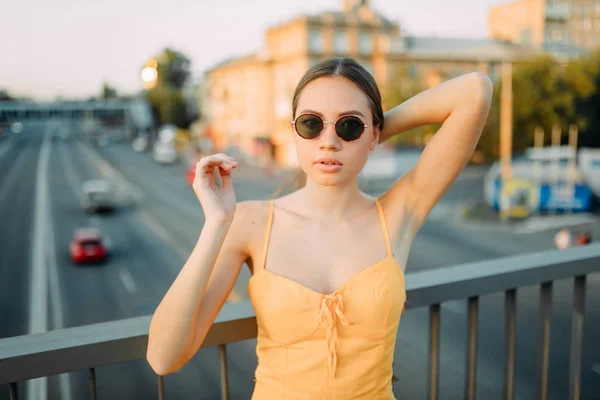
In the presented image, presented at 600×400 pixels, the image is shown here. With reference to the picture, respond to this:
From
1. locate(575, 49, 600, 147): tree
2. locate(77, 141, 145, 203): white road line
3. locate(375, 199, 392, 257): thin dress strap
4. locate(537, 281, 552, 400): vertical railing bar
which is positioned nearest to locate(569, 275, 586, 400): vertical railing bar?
locate(537, 281, 552, 400): vertical railing bar

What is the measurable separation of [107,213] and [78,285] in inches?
473

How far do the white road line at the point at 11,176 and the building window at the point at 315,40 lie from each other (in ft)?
69.3

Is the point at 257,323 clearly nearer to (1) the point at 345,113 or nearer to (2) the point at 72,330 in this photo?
(2) the point at 72,330

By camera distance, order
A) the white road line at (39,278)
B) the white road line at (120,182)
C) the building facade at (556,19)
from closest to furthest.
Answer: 1. the white road line at (39,278)
2. the building facade at (556,19)
3. the white road line at (120,182)

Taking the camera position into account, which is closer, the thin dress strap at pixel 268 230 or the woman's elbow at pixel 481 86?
the thin dress strap at pixel 268 230

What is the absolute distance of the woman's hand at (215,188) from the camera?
1.35 meters

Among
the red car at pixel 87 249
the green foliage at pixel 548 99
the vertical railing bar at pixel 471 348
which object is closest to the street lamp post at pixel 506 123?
the green foliage at pixel 548 99

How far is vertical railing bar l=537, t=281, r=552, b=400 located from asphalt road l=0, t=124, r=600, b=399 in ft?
0.46

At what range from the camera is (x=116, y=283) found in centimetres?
1519

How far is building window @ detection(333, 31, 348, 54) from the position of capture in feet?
117

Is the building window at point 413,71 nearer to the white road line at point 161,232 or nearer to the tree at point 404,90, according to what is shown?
the tree at point 404,90

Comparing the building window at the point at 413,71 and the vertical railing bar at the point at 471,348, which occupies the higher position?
the building window at the point at 413,71

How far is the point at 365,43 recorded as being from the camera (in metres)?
36.2

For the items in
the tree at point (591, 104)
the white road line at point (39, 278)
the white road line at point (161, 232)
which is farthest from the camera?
the tree at point (591, 104)
